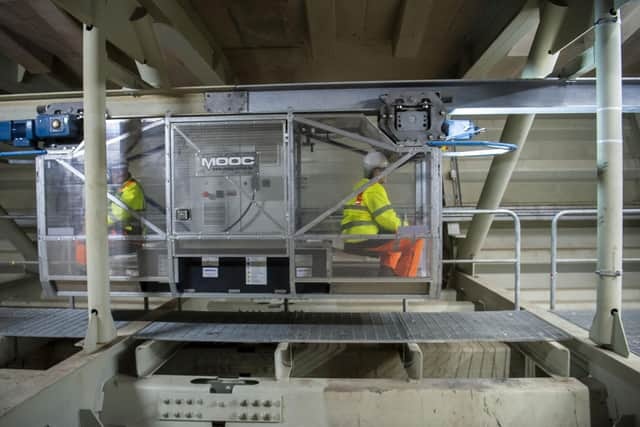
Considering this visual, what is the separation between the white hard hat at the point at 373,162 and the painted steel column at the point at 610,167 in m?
1.55

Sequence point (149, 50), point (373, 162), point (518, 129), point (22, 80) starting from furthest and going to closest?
1. point (22, 80)
2. point (518, 129)
3. point (149, 50)
4. point (373, 162)

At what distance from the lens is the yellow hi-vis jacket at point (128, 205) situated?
2826 mm

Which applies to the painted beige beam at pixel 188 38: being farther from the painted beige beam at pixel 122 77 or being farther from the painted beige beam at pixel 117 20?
the painted beige beam at pixel 122 77

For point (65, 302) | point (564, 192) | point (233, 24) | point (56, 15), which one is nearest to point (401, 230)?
point (233, 24)

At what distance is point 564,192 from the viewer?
5559mm

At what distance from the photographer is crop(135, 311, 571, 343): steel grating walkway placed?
2.63m

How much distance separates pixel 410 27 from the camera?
3840 mm

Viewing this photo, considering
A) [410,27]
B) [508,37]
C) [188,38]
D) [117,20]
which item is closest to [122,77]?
[117,20]

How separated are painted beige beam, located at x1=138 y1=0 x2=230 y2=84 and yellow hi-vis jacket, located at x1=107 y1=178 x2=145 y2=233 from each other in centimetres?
174

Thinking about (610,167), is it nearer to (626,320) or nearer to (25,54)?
(626,320)

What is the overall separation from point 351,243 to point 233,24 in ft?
10.6

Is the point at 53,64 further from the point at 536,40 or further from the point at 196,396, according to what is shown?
the point at 536,40

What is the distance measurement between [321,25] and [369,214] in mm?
2564

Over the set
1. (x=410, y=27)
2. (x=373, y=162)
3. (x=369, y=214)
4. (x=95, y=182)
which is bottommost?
(x=369, y=214)
